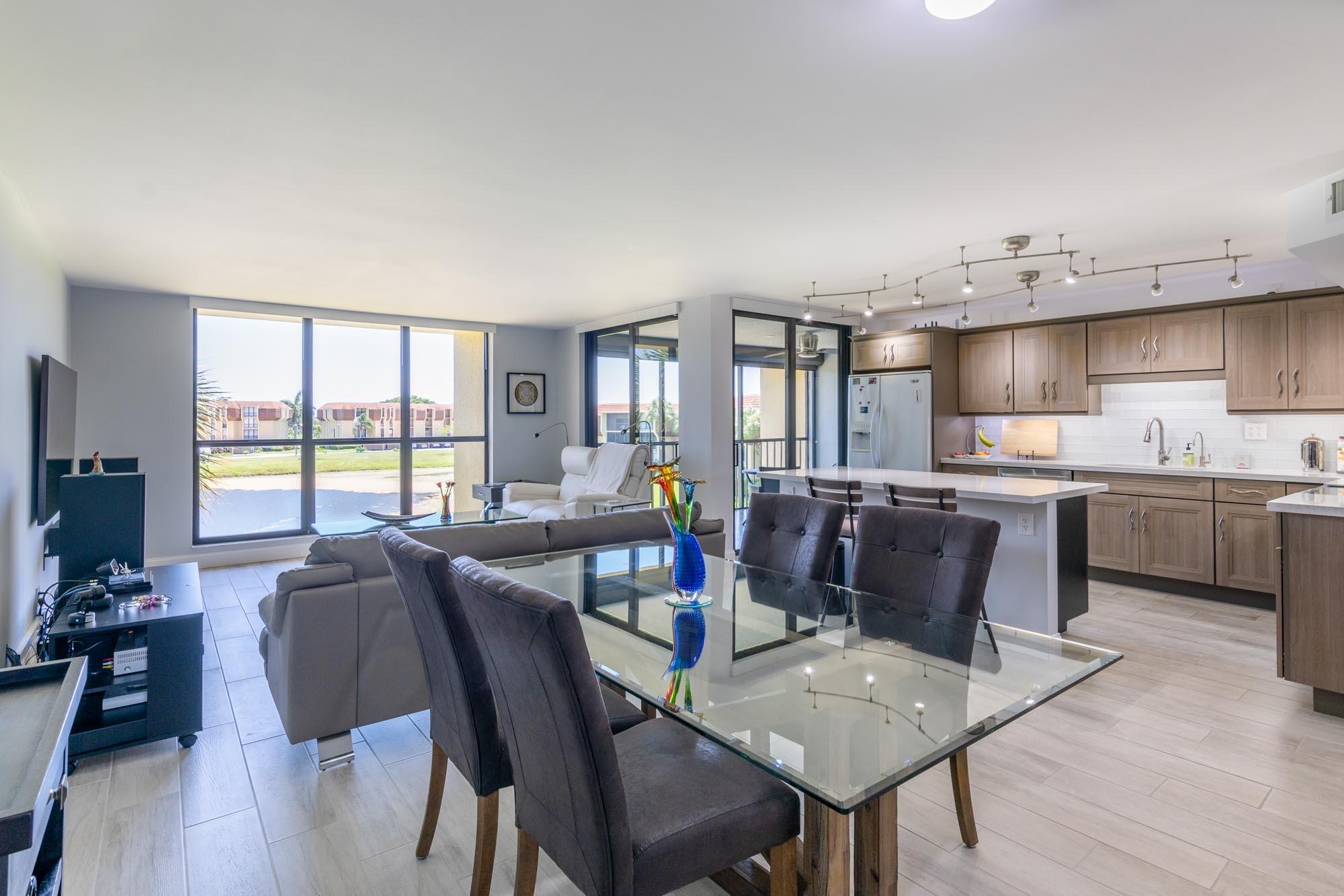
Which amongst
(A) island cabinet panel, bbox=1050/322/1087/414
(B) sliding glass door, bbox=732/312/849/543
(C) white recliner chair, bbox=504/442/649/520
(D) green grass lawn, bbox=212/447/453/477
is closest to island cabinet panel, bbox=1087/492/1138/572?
(A) island cabinet panel, bbox=1050/322/1087/414

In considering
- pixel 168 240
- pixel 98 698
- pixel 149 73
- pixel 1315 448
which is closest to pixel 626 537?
pixel 98 698

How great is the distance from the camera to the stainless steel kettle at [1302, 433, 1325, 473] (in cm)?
464

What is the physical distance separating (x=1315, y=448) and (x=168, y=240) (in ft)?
25.5

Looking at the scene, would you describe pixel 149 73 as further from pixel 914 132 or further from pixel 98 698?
pixel 914 132

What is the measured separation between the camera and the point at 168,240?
13.7ft

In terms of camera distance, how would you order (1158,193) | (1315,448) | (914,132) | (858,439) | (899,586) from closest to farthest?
(899,586), (914,132), (1158,193), (1315,448), (858,439)

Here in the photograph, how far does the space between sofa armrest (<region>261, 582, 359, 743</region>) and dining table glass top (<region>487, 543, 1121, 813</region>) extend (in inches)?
27.0

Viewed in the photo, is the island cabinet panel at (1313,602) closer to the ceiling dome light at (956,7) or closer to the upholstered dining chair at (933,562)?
Result: the upholstered dining chair at (933,562)

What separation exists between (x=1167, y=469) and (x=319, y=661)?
562 cm

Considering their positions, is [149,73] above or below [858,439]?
above

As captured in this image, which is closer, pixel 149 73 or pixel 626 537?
pixel 149 73

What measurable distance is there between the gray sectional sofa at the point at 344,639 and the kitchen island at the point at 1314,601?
2.82 metres

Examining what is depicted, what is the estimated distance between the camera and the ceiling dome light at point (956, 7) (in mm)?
1806

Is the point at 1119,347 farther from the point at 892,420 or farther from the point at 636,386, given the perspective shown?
the point at 636,386
